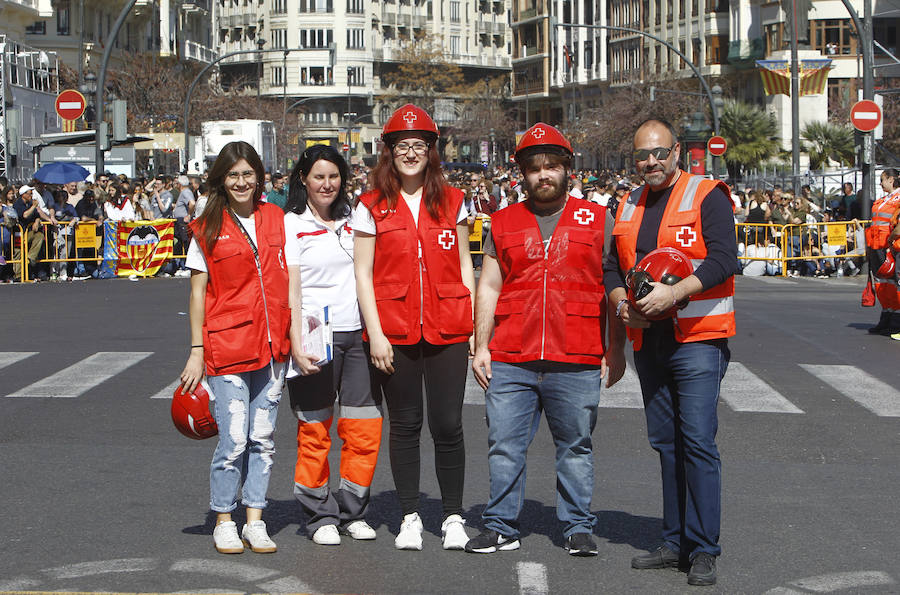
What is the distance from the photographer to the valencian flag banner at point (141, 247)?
27.0 meters

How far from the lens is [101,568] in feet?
20.2

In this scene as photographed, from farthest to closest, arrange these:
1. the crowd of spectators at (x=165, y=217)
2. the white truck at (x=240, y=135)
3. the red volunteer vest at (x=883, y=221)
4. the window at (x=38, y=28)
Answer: the window at (x=38, y=28)
the white truck at (x=240, y=135)
the crowd of spectators at (x=165, y=217)
the red volunteer vest at (x=883, y=221)

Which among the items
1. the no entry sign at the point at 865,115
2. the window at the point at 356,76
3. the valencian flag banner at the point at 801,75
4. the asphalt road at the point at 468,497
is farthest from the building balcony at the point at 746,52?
the asphalt road at the point at 468,497

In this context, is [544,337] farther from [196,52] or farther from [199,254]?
[196,52]

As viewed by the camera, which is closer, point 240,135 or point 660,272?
point 660,272

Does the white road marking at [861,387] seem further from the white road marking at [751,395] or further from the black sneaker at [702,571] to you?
the black sneaker at [702,571]

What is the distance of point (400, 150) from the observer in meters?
6.47

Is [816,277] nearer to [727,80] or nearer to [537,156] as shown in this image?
[537,156]

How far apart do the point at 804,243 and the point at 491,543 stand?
2266cm

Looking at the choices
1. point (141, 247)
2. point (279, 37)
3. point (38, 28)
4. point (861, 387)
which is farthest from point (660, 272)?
point (279, 37)

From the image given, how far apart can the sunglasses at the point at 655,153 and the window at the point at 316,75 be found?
4969 inches

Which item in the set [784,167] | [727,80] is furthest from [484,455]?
[727,80]

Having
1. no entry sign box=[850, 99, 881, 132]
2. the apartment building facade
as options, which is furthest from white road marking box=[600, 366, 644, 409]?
the apartment building facade

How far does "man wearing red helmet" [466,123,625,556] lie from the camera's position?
6.30m
